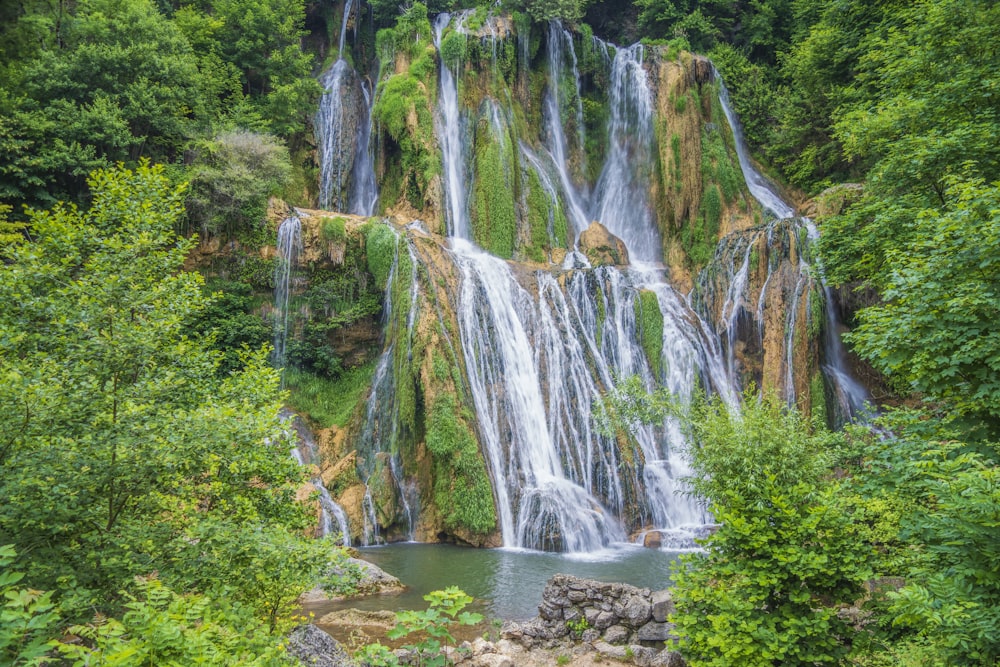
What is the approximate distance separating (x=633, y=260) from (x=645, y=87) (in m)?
9.23

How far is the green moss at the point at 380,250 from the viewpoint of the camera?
2041 centimetres

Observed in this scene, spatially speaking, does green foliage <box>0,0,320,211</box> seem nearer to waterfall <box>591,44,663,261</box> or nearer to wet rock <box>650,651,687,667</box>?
waterfall <box>591,44,663,261</box>

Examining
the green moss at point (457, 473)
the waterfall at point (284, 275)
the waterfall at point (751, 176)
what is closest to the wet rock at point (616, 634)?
the green moss at point (457, 473)

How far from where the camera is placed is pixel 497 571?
12758 mm

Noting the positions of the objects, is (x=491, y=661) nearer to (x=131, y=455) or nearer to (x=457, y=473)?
(x=131, y=455)

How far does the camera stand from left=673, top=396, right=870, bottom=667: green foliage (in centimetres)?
530

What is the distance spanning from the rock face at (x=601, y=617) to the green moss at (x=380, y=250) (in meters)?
13.9

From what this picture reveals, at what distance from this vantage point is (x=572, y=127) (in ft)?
98.8

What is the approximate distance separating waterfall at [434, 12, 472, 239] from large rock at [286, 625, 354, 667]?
19000 mm

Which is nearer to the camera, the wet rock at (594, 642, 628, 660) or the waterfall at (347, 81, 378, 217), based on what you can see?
the wet rock at (594, 642, 628, 660)

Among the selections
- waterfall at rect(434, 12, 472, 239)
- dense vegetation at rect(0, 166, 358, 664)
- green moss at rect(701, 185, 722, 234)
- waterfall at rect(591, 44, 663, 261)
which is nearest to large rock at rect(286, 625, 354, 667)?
dense vegetation at rect(0, 166, 358, 664)

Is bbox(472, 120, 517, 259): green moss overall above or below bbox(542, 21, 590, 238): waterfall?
below

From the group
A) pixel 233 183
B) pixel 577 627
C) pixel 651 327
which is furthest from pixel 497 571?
pixel 233 183

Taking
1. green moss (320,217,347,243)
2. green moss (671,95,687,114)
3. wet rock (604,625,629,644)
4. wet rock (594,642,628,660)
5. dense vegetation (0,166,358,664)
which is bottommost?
wet rock (594,642,628,660)
